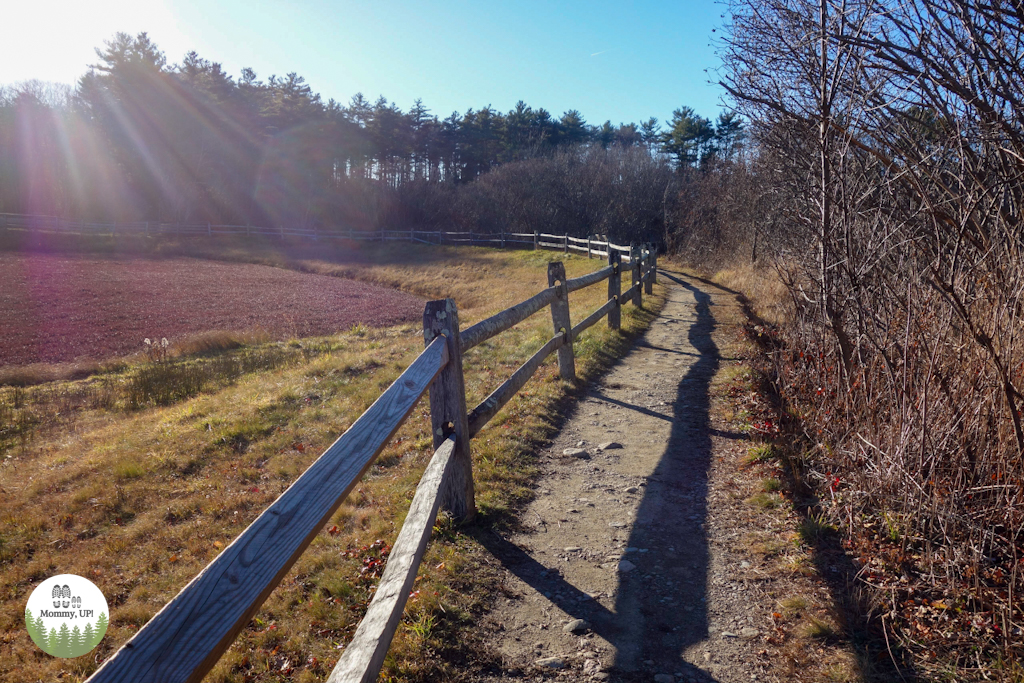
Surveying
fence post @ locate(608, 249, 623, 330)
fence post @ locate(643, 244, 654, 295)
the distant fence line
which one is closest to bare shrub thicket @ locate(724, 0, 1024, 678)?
fence post @ locate(608, 249, 623, 330)

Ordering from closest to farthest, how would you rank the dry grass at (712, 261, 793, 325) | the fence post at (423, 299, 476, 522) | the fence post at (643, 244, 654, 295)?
1. the fence post at (423, 299, 476, 522)
2. the dry grass at (712, 261, 793, 325)
3. the fence post at (643, 244, 654, 295)

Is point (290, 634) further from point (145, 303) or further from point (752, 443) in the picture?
point (145, 303)

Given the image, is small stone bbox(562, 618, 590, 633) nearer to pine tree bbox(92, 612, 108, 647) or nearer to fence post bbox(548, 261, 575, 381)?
pine tree bbox(92, 612, 108, 647)

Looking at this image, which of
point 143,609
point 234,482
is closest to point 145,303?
point 234,482

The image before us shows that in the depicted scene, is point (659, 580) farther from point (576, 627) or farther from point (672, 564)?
point (576, 627)

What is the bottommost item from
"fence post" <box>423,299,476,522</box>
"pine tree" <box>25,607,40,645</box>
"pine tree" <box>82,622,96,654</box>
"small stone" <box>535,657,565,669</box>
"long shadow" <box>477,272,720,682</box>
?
"pine tree" <box>25,607,40,645</box>

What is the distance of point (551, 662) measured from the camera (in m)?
2.70

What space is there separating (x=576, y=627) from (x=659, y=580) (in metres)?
0.65

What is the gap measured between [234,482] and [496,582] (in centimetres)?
359

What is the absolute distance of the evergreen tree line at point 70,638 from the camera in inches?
128

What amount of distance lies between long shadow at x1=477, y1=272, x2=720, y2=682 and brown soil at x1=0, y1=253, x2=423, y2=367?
41.0 feet

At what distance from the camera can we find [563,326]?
7.20 m

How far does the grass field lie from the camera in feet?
10.2

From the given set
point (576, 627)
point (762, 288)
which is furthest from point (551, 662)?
point (762, 288)
